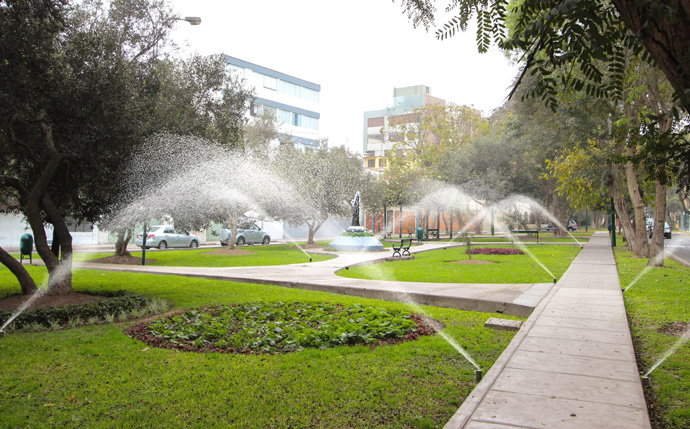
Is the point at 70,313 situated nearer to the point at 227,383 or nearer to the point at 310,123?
the point at 227,383

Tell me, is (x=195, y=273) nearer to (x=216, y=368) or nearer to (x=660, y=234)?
(x=216, y=368)

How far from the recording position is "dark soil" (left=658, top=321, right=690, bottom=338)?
254 inches

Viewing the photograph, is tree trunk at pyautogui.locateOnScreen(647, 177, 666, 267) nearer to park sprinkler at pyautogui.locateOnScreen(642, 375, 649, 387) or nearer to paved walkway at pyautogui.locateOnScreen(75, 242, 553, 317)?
paved walkway at pyautogui.locateOnScreen(75, 242, 553, 317)

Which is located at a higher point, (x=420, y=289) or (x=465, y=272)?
(x=420, y=289)

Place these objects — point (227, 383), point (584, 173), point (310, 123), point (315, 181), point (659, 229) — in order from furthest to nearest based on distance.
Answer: point (310, 123) < point (315, 181) < point (584, 173) < point (659, 229) < point (227, 383)

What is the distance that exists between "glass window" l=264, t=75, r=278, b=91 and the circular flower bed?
4574 centimetres

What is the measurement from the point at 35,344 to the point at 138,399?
268 cm

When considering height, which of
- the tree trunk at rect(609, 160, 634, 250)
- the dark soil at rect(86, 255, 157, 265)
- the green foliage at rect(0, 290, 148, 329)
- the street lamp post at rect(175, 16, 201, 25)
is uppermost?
the street lamp post at rect(175, 16, 201, 25)

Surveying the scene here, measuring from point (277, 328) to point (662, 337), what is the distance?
490cm

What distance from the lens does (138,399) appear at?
4.01 m

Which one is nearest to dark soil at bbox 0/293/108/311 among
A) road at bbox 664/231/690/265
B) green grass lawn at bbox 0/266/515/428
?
green grass lawn at bbox 0/266/515/428

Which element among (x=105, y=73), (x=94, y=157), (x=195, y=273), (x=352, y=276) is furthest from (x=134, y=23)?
(x=352, y=276)

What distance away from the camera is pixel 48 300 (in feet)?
26.9

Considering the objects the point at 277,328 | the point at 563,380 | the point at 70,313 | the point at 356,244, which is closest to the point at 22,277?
the point at 70,313
